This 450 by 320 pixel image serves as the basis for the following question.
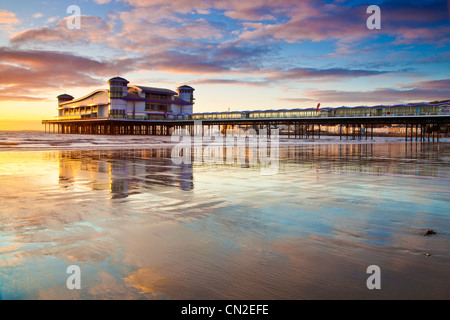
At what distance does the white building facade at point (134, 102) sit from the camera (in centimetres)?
8806

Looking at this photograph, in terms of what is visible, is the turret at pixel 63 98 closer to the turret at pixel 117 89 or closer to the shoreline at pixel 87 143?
the turret at pixel 117 89

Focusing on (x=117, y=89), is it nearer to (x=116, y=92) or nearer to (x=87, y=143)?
(x=116, y=92)

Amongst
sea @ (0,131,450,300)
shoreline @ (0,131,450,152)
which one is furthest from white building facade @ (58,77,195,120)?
sea @ (0,131,450,300)

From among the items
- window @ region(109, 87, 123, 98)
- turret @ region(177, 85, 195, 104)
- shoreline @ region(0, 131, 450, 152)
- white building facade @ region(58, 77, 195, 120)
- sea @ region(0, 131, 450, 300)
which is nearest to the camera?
sea @ region(0, 131, 450, 300)

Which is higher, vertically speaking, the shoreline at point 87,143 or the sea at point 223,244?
the shoreline at point 87,143

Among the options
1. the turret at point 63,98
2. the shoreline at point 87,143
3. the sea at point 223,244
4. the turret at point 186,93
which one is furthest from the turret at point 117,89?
the sea at point 223,244

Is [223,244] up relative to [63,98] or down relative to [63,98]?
down

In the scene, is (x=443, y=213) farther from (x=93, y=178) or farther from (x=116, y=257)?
(x=93, y=178)

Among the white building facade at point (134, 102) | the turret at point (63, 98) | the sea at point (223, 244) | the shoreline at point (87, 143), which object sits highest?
the turret at point (63, 98)

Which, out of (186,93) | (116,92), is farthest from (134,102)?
(186,93)

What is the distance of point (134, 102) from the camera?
298ft

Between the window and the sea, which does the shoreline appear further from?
the window

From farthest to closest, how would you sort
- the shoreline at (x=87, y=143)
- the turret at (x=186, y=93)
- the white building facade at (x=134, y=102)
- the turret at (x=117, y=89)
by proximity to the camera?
1. the turret at (x=186, y=93)
2. the white building facade at (x=134, y=102)
3. the turret at (x=117, y=89)
4. the shoreline at (x=87, y=143)

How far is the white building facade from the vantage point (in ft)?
289
